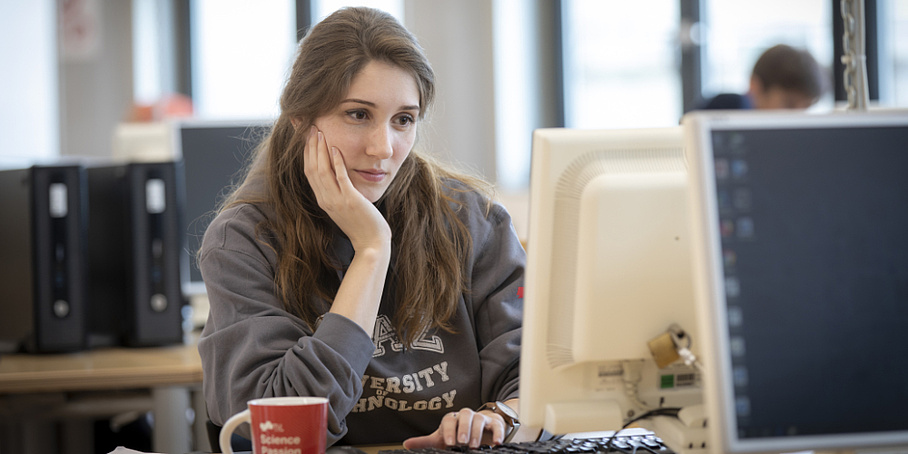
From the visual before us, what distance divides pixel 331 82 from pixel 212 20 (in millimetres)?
3726

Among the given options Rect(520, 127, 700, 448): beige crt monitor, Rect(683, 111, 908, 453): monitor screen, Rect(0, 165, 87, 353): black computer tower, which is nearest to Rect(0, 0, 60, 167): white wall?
Rect(0, 165, 87, 353): black computer tower

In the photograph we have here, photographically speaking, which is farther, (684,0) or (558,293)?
(684,0)

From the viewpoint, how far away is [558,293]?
0.84 meters

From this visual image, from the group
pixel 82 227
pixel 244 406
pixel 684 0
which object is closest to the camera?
pixel 244 406

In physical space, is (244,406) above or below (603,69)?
below

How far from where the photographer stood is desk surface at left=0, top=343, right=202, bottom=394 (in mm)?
1712

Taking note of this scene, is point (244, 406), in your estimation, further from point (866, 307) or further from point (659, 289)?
point (866, 307)

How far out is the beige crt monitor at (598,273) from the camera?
0.82m

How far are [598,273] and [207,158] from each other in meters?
1.76

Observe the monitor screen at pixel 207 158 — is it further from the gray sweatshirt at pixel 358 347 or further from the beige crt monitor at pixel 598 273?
the beige crt monitor at pixel 598 273

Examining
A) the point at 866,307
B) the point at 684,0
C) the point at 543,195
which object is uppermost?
the point at 684,0

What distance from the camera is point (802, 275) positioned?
27.6 inches

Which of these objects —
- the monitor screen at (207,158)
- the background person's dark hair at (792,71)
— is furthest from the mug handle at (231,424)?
the background person's dark hair at (792,71)

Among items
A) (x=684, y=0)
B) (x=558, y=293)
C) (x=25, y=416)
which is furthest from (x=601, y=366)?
(x=684, y=0)
